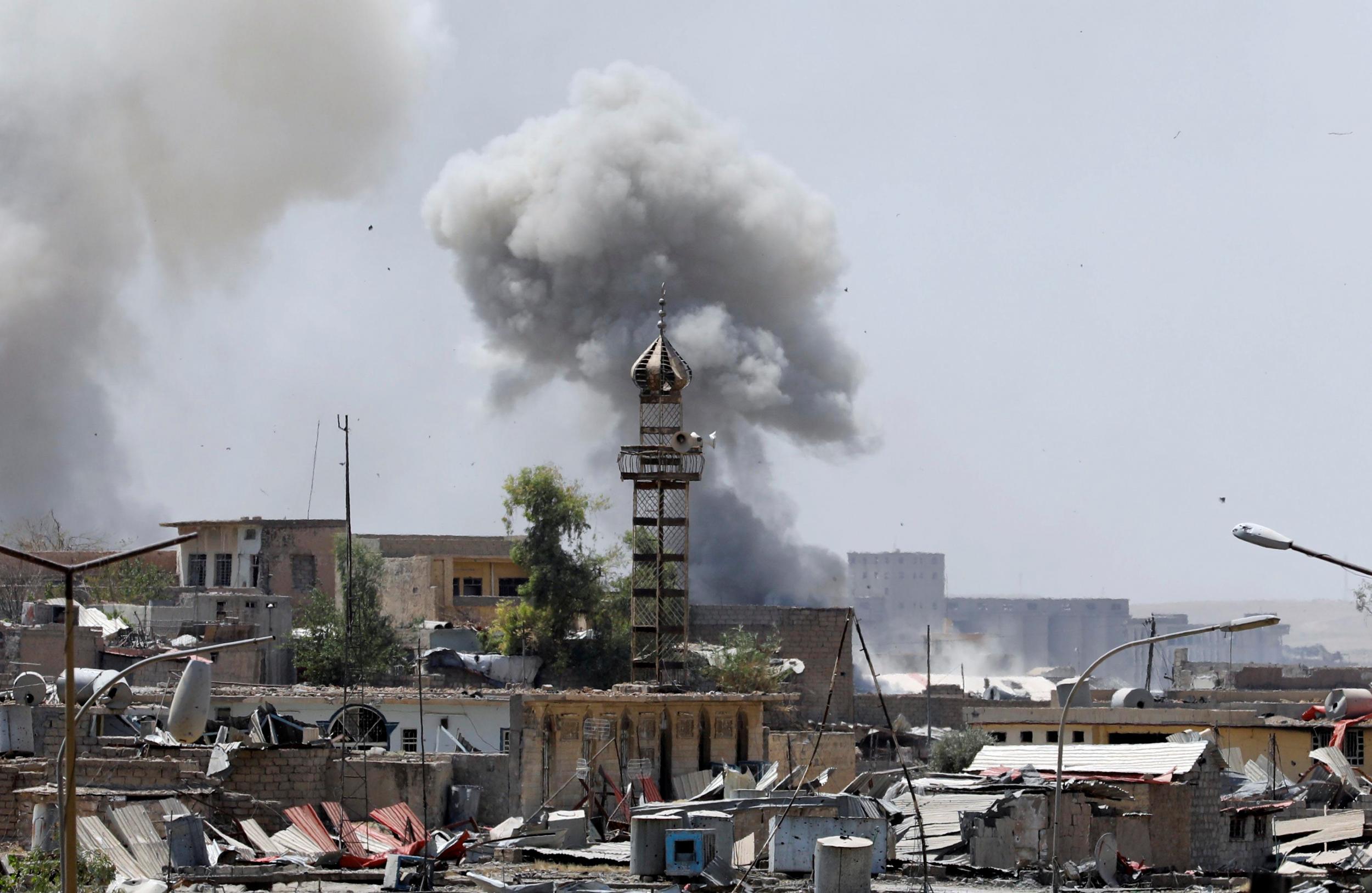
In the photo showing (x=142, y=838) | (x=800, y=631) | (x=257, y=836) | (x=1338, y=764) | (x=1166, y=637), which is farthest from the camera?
(x=800, y=631)

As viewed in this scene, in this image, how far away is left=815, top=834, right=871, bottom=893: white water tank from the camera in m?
20.1

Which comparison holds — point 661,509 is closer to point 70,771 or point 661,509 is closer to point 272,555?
point 272,555

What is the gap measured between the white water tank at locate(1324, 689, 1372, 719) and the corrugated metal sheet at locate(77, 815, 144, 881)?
81.0 feet

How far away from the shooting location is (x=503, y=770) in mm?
31875

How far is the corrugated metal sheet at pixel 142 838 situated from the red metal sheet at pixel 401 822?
13.9ft

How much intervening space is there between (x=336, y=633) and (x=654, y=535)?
7.56m

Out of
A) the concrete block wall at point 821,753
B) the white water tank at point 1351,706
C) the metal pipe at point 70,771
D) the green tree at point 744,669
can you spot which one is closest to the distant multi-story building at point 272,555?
the green tree at point 744,669

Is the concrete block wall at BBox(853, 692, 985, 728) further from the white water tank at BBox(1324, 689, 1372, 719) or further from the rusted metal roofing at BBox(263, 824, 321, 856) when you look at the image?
the rusted metal roofing at BBox(263, 824, 321, 856)

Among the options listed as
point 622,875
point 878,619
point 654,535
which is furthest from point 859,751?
point 878,619

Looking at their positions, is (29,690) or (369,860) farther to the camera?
(29,690)

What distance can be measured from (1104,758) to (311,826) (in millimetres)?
10278

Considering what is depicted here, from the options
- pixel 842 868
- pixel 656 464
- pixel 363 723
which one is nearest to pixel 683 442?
pixel 656 464

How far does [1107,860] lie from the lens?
73.0 ft

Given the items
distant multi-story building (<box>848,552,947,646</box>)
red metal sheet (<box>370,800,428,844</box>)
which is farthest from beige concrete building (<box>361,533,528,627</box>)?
distant multi-story building (<box>848,552,947,646</box>)
